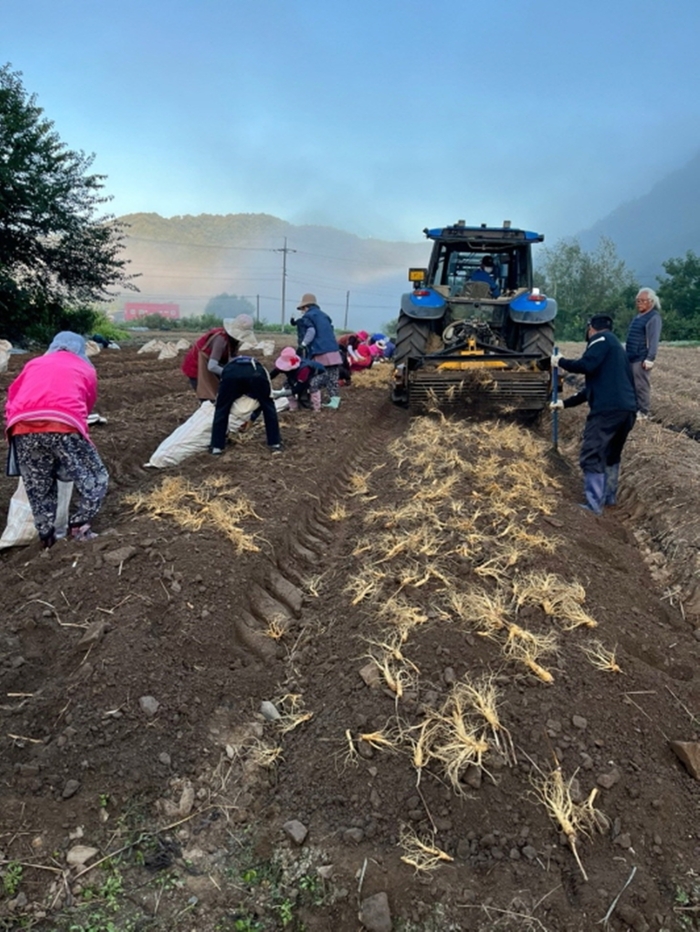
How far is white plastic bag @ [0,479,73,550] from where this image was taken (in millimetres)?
4477

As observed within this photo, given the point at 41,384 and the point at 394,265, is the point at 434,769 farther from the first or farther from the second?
the point at 394,265

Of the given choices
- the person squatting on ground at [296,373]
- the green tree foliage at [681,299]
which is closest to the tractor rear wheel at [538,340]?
the person squatting on ground at [296,373]

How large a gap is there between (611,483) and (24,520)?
16.5ft

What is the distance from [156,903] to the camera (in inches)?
80.4

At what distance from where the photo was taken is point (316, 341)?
865 cm

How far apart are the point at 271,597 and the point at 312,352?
5.25 m

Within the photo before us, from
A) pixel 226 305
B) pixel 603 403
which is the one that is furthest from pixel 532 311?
pixel 226 305

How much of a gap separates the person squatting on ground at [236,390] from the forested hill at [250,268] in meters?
124

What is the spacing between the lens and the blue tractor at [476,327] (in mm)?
8297

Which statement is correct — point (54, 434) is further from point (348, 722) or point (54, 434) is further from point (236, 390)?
point (348, 722)

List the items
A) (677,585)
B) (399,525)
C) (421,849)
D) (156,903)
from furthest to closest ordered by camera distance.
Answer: (399,525)
(677,585)
(421,849)
(156,903)

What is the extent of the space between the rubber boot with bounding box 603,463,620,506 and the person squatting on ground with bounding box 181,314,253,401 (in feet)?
12.2

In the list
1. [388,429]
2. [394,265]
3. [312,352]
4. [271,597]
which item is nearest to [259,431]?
[312,352]

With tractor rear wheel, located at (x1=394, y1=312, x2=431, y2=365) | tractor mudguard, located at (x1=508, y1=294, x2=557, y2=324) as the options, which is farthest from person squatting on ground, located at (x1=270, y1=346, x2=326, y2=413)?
tractor mudguard, located at (x1=508, y1=294, x2=557, y2=324)
